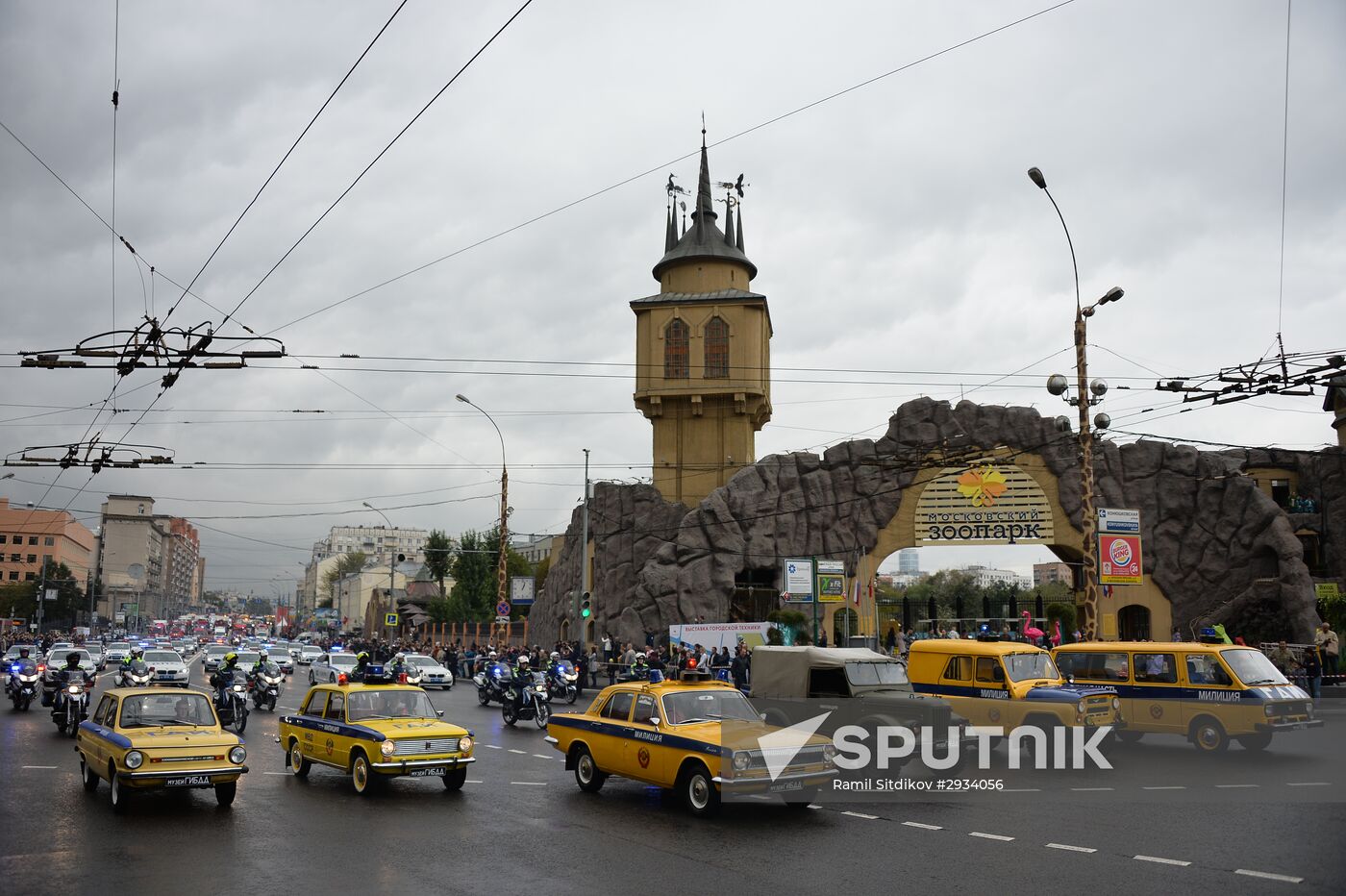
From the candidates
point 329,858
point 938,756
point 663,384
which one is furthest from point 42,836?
point 663,384

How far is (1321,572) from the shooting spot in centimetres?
4194

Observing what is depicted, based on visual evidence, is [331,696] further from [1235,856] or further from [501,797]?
[1235,856]

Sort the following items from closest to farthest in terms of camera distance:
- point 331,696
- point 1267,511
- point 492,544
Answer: point 331,696 → point 1267,511 → point 492,544

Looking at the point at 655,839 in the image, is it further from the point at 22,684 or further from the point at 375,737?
the point at 22,684

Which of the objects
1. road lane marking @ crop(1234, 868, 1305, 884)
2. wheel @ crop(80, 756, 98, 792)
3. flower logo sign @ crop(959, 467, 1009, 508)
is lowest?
wheel @ crop(80, 756, 98, 792)

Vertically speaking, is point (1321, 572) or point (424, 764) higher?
point (1321, 572)

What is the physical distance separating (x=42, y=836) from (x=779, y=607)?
35.9 meters

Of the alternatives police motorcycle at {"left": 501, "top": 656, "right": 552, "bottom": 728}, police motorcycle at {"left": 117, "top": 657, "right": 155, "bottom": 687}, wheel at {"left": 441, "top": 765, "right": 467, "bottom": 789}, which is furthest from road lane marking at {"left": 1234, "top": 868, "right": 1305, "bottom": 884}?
police motorcycle at {"left": 117, "top": 657, "right": 155, "bottom": 687}

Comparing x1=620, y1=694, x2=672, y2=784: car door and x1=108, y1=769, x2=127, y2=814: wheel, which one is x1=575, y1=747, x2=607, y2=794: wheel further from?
x1=108, y1=769, x2=127, y2=814: wheel

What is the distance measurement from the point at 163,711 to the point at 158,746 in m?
1.32

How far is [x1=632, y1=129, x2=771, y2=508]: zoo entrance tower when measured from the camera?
160 ft

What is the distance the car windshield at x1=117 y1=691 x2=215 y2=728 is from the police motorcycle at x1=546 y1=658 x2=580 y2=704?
49.8ft

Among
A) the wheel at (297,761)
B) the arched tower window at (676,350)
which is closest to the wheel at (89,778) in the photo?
the wheel at (297,761)

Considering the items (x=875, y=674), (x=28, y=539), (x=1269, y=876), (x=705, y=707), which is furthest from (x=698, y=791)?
(x=28, y=539)
